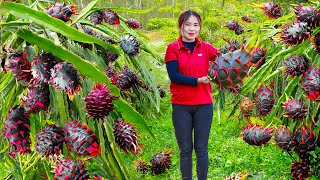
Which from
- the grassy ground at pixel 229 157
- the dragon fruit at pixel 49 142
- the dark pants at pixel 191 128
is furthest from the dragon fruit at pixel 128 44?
the dragon fruit at pixel 49 142

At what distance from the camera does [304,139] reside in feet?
7.82

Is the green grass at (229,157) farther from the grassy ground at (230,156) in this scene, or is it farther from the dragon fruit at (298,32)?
the dragon fruit at (298,32)

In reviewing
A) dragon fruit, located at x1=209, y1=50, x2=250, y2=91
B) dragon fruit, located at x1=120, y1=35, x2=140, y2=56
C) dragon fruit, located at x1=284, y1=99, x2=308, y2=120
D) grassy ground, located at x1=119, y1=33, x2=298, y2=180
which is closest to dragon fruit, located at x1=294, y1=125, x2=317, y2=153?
dragon fruit, located at x1=284, y1=99, x2=308, y2=120

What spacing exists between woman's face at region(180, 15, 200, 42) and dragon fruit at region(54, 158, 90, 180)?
161 cm

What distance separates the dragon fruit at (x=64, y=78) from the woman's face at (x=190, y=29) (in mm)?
1519

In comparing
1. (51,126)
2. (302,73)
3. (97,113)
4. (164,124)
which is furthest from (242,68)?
(164,124)

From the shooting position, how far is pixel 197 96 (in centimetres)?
288

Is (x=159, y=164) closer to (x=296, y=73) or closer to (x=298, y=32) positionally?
(x=296, y=73)

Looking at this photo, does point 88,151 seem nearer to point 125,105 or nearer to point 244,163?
point 125,105

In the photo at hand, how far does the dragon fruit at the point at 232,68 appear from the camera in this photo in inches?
82.3

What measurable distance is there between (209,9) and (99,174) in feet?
23.1

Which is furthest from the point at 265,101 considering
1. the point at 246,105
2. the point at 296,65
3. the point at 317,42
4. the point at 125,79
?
the point at 246,105

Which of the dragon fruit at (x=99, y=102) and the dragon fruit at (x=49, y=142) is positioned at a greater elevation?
the dragon fruit at (x=99, y=102)

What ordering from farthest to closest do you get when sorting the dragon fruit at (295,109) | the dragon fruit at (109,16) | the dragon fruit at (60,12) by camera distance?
1. the dragon fruit at (109,16)
2. the dragon fruit at (295,109)
3. the dragon fruit at (60,12)
